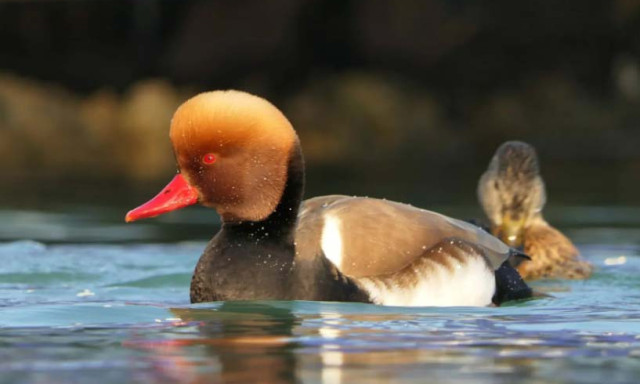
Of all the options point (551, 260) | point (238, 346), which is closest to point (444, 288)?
point (238, 346)

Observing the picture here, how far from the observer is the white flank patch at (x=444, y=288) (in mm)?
7277

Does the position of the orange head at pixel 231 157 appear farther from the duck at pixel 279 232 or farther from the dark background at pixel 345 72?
the dark background at pixel 345 72

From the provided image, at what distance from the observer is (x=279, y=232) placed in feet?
24.1

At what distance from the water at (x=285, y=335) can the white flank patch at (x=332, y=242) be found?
257 mm

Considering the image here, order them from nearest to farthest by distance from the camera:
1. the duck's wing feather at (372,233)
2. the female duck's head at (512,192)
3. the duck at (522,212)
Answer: the duck's wing feather at (372,233) → the duck at (522,212) → the female duck's head at (512,192)

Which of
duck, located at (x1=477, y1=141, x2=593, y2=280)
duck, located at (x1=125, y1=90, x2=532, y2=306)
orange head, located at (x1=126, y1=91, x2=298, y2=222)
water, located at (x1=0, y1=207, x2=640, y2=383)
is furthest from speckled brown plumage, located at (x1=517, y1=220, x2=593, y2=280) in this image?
orange head, located at (x1=126, y1=91, x2=298, y2=222)

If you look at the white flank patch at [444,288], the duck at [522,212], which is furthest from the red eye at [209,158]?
the duck at [522,212]

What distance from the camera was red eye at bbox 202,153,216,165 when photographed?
7.35 metres

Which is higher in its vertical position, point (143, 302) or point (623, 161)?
point (623, 161)

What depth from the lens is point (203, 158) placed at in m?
7.36

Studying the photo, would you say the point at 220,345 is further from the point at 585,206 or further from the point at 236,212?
the point at 585,206

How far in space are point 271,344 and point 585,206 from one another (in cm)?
822

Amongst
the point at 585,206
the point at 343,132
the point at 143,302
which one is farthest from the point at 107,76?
the point at 143,302

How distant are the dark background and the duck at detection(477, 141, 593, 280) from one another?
8.07 meters
